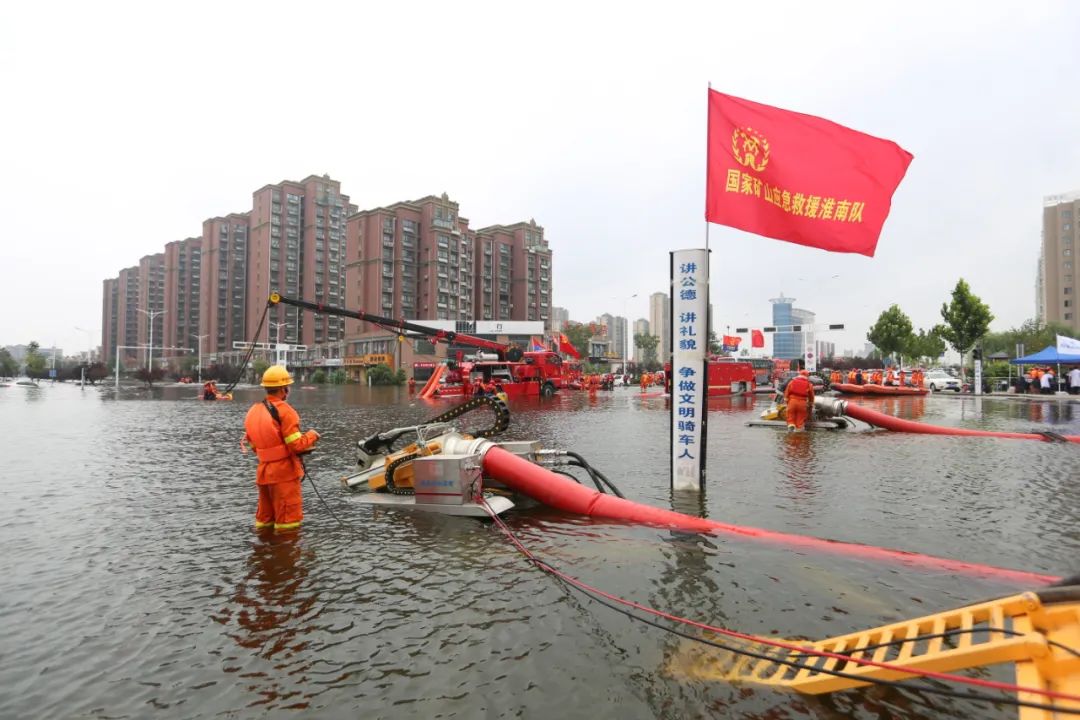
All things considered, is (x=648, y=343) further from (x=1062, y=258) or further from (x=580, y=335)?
(x=1062, y=258)

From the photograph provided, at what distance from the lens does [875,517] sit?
619 cm

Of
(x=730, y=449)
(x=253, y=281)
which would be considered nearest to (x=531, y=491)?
(x=730, y=449)

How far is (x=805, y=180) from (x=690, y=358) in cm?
259

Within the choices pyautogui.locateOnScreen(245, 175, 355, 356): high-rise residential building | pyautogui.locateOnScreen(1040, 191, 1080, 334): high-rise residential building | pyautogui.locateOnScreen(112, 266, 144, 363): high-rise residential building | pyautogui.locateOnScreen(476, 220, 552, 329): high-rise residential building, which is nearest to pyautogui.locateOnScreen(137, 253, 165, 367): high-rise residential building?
pyautogui.locateOnScreen(112, 266, 144, 363): high-rise residential building

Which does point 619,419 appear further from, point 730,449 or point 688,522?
point 688,522

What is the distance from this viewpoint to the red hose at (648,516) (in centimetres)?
454

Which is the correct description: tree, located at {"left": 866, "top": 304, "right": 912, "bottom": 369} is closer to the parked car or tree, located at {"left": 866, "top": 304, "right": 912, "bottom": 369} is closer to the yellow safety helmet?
the parked car

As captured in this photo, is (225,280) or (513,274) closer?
(513,274)

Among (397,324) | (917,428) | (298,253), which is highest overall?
(298,253)

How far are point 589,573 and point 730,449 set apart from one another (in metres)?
7.84

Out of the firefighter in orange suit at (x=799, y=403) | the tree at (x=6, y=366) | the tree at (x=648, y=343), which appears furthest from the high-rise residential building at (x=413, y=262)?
the tree at (x=6, y=366)

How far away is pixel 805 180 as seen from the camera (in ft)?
21.8

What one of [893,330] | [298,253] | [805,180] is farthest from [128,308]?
[805,180]

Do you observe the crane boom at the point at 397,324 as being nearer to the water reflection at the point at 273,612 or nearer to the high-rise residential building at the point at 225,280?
the water reflection at the point at 273,612
